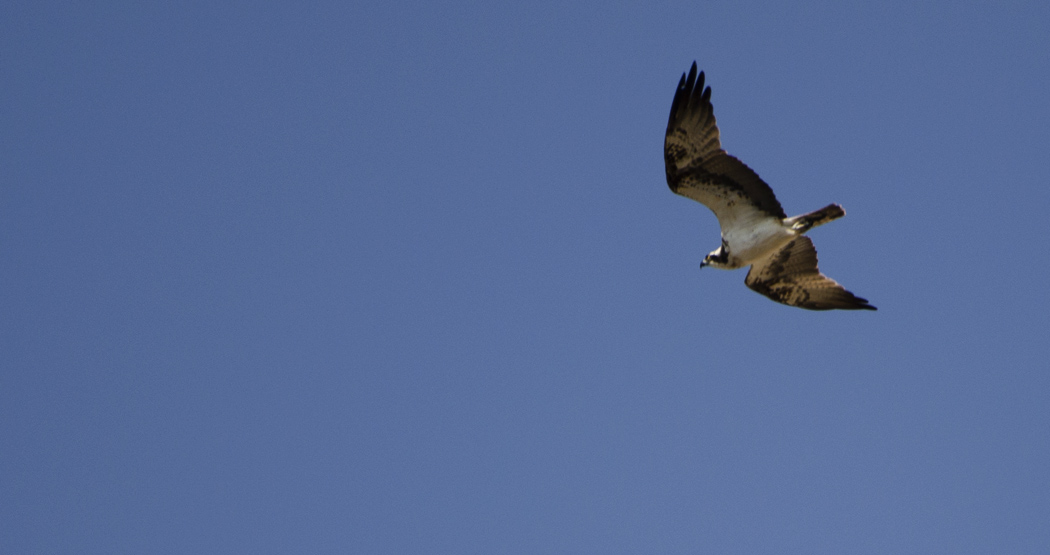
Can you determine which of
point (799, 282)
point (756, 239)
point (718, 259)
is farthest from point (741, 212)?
point (799, 282)

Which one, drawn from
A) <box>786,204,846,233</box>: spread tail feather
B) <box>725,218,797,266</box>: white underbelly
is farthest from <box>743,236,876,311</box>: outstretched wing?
<box>786,204,846,233</box>: spread tail feather

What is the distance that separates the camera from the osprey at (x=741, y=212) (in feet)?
43.9

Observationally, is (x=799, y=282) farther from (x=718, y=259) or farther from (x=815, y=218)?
(x=815, y=218)

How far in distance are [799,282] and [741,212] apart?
82.8 inches

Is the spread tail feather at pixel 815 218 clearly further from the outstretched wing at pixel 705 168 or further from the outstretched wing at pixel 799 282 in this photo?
the outstretched wing at pixel 799 282

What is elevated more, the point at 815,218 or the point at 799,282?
the point at 799,282

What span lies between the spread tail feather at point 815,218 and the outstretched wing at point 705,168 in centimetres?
22

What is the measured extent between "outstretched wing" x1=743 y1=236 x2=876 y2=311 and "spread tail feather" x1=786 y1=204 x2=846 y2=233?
0.95 meters

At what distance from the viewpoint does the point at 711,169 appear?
1364 centimetres

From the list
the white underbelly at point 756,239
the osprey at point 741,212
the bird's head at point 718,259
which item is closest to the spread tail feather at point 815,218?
the osprey at point 741,212

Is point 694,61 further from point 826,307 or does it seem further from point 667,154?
point 826,307

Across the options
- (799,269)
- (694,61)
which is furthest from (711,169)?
(799,269)

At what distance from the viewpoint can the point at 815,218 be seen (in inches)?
537

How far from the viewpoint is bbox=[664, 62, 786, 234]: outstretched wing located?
1334cm
